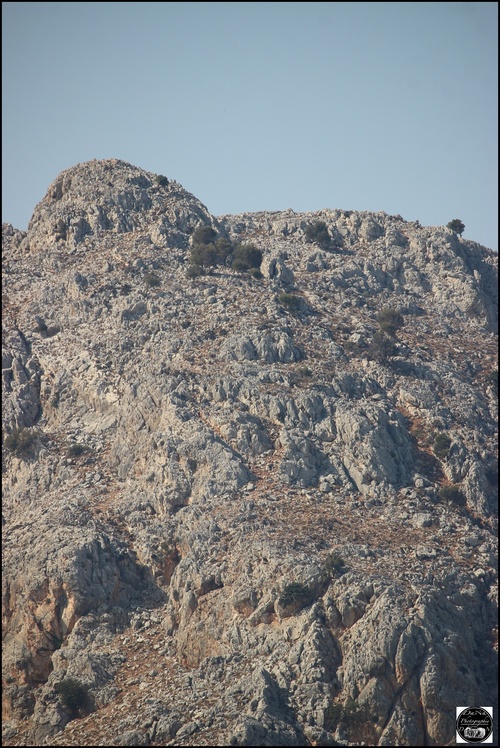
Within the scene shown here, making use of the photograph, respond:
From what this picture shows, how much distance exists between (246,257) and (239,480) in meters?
32.1

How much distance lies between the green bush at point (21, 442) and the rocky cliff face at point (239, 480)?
0.25 metres

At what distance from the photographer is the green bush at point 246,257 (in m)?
92.8

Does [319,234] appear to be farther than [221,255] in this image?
Yes

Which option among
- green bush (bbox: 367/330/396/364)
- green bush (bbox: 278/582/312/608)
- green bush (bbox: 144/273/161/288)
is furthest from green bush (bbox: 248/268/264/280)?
green bush (bbox: 278/582/312/608)

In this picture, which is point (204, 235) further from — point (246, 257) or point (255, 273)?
point (255, 273)

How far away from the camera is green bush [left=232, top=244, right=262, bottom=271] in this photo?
9281cm

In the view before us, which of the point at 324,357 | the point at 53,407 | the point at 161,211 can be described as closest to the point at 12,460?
the point at 53,407

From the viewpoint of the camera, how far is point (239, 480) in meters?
68.1

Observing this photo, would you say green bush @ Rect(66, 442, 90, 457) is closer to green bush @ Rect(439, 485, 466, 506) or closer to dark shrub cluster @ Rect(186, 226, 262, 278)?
dark shrub cluster @ Rect(186, 226, 262, 278)

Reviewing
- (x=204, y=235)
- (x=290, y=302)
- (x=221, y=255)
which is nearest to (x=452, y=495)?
(x=290, y=302)

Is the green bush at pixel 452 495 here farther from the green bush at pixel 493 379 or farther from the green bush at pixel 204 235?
the green bush at pixel 204 235

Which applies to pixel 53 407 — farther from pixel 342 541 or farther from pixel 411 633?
pixel 411 633

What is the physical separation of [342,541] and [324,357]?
22011 mm

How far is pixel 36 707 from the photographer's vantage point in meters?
57.5
